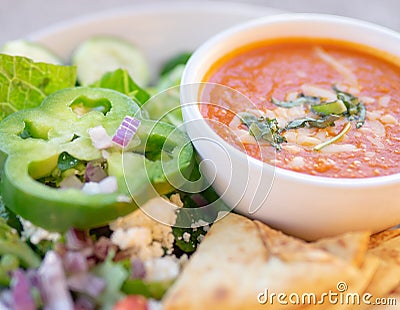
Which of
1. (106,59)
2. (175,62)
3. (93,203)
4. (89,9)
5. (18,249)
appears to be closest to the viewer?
(93,203)

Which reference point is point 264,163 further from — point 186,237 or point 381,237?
point 381,237

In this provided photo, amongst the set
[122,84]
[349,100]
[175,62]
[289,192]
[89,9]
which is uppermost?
[349,100]

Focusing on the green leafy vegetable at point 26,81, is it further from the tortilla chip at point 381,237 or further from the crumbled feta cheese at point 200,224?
the tortilla chip at point 381,237

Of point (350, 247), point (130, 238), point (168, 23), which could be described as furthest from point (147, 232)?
point (168, 23)

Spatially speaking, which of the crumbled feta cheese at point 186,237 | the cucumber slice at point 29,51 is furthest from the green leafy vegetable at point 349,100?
the cucumber slice at point 29,51

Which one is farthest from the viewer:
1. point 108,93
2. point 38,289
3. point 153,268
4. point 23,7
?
point 23,7

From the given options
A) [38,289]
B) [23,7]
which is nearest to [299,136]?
[38,289]

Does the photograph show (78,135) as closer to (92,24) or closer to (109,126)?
(109,126)
